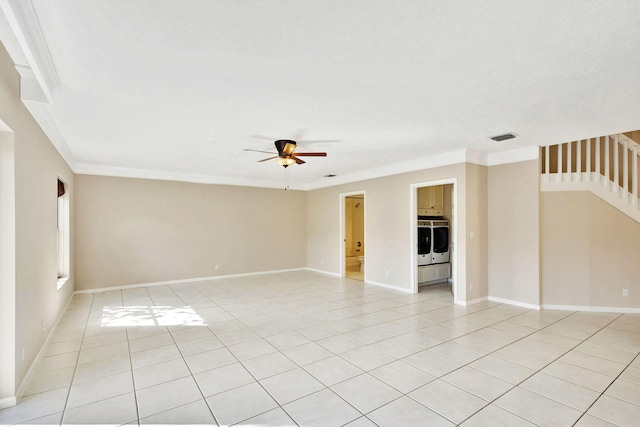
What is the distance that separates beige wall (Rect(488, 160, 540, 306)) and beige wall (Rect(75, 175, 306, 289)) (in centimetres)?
506

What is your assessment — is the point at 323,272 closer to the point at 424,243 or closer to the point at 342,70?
the point at 424,243

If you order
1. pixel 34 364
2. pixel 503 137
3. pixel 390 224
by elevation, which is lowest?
pixel 34 364

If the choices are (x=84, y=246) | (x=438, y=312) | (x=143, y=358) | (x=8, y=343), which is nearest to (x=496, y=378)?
(x=438, y=312)

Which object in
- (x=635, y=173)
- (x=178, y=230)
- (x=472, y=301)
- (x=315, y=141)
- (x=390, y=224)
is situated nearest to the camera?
(x=315, y=141)

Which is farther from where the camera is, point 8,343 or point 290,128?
point 290,128

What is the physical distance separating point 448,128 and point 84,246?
266 inches

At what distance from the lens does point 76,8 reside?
5.64 feet

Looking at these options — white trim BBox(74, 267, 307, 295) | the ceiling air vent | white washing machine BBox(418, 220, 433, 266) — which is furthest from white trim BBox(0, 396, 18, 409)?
white washing machine BBox(418, 220, 433, 266)

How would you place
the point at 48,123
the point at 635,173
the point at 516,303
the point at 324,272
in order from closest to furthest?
the point at 48,123
the point at 635,173
the point at 516,303
the point at 324,272

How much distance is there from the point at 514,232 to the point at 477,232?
0.55m

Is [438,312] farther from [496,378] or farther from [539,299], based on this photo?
[496,378]

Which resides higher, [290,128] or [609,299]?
[290,128]

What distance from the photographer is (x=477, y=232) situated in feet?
17.1

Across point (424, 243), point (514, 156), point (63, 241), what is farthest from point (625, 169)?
point (63, 241)
